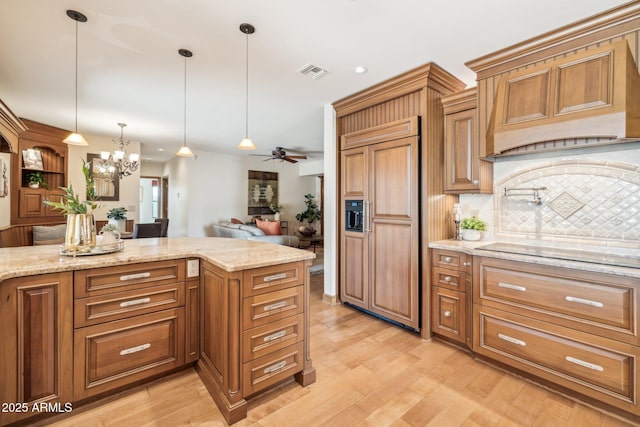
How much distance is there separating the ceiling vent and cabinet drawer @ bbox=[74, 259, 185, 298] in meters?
2.14

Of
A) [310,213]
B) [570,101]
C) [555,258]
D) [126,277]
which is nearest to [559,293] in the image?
[555,258]

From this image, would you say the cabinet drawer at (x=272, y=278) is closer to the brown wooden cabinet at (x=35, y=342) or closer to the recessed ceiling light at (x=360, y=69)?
the brown wooden cabinet at (x=35, y=342)

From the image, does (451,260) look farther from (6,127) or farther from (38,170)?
(38,170)

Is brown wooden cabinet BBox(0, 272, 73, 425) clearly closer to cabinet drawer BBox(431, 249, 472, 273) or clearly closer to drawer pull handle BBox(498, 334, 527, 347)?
cabinet drawer BBox(431, 249, 472, 273)

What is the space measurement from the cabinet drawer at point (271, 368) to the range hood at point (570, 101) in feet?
7.58

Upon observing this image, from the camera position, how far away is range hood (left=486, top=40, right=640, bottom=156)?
1.87 m

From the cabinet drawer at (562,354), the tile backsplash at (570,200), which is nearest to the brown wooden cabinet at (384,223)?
the cabinet drawer at (562,354)

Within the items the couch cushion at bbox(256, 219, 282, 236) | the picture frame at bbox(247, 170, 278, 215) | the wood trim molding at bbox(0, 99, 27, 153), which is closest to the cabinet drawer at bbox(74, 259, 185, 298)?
the wood trim molding at bbox(0, 99, 27, 153)

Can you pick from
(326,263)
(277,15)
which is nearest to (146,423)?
(326,263)

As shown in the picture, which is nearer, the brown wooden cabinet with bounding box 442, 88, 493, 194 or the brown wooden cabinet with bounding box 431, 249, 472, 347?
the brown wooden cabinet with bounding box 431, 249, 472, 347

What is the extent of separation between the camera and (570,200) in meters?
2.41

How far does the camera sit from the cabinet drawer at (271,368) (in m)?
1.77

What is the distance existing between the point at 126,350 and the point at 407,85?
10.8 ft

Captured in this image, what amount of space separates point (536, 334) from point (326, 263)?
2295mm
